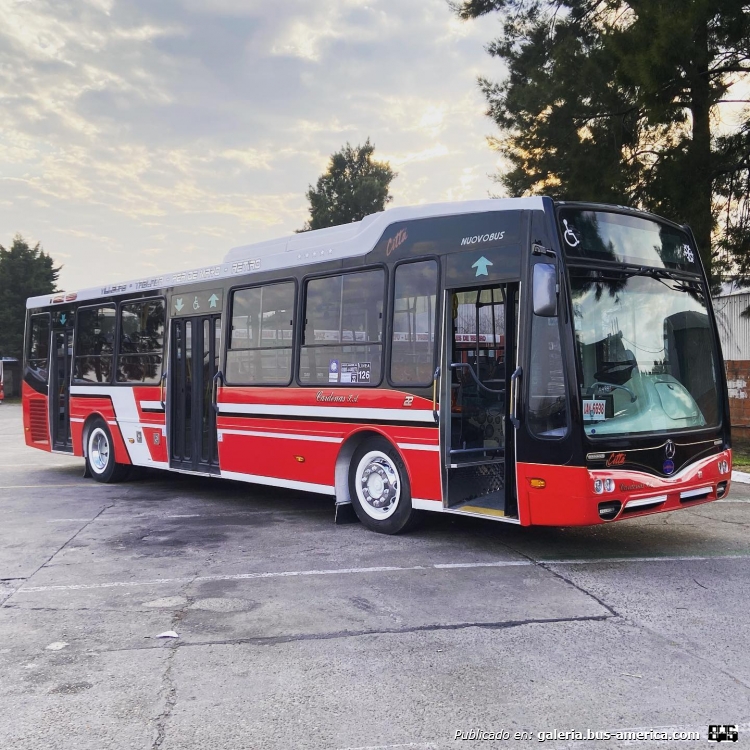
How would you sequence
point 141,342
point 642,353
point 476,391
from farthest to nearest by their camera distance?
1. point 141,342
2. point 476,391
3. point 642,353

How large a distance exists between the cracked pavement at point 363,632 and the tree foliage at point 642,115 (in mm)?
6359

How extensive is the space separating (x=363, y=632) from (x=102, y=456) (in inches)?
347

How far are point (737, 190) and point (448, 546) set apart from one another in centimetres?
889

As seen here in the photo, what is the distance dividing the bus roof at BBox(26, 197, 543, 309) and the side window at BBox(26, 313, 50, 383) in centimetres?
294

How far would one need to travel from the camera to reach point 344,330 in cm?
881

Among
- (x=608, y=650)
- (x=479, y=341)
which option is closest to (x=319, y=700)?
(x=608, y=650)

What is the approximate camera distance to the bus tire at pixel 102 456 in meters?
12.7

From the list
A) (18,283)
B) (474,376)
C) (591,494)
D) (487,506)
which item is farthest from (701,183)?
(18,283)

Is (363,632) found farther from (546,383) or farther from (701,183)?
(701,183)

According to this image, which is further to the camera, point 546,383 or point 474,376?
point 474,376

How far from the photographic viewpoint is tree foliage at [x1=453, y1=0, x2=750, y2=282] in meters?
12.8

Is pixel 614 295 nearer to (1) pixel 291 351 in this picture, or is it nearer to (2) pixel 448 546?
(2) pixel 448 546

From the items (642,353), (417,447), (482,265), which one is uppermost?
(482,265)

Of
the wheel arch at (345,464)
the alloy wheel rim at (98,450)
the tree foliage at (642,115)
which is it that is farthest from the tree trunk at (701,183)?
the alloy wheel rim at (98,450)
